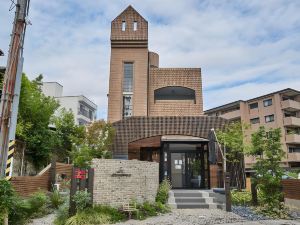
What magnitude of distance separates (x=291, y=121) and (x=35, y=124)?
29214 millimetres

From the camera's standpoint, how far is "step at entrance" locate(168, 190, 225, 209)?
12456 mm

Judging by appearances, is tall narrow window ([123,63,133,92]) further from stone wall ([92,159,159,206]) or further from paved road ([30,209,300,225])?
→ paved road ([30,209,300,225])

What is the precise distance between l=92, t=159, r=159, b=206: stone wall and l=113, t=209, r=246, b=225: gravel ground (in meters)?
1.14

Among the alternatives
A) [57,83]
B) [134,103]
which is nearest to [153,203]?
[134,103]

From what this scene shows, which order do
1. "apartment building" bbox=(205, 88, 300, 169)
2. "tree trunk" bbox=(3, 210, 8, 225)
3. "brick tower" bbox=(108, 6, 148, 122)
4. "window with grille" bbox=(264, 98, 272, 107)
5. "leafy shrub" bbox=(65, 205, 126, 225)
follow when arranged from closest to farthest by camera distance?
"tree trunk" bbox=(3, 210, 8, 225), "leafy shrub" bbox=(65, 205, 126, 225), "brick tower" bbox=(108, 6, 148, 122), "apartment building" bbox=(205, 88, 300, 169), "window with grille" bbox=(264, 98, 272, 107)

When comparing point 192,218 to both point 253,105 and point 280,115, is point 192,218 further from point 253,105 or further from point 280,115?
point 253,105

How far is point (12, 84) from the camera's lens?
6934 millimetres

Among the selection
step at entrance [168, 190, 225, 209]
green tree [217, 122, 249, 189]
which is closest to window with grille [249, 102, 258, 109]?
green tree [217, 122, 249, 189]

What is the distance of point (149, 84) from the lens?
25422mm

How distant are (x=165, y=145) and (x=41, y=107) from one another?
28.2 ft

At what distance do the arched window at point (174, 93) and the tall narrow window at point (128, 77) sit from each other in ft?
8.16

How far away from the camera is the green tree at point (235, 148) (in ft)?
52.8

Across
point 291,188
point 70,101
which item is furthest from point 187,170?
point 70,101

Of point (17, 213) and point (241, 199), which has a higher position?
point (17, 213)
